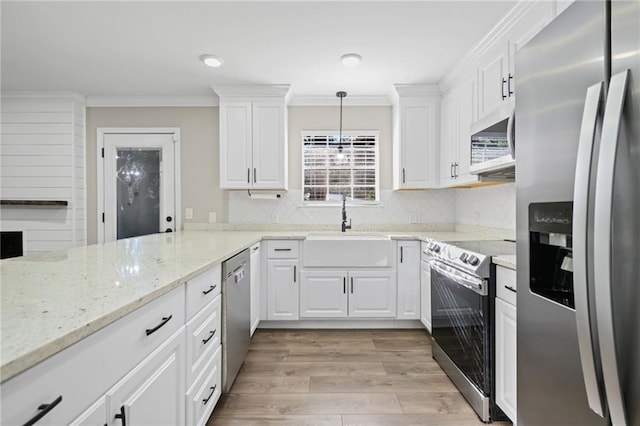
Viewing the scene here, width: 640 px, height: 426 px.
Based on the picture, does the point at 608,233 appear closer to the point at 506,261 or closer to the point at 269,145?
the point at 506,261

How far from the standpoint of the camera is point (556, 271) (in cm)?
109

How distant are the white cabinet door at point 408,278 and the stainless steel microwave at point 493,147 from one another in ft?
3.42

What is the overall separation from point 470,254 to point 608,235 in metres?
1.09

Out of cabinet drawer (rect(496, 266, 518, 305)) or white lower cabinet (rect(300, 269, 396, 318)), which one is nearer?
cabinet drawer (rect(496, 266, 518, 305))

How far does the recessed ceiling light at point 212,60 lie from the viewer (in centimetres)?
269

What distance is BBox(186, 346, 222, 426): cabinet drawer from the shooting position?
1344 mm

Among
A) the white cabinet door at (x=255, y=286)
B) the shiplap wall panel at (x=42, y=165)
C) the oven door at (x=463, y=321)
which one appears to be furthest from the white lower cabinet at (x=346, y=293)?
the shiplap wall panel at (x=42, y=165)

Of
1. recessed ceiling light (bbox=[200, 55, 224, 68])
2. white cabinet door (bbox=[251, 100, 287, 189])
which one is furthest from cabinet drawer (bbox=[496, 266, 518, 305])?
recessed ceiling light (bbox=[200, 55, 224, 68])

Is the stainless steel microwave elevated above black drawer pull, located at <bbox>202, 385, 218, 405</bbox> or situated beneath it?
elevated above

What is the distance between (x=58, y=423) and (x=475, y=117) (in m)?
2.94

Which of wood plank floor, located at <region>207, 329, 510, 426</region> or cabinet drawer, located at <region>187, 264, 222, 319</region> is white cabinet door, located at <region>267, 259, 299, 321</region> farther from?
cabinet drawer, located at <region>187, 264, 222, 319</region>

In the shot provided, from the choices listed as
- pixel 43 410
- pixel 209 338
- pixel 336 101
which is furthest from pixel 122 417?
pixel 336 101

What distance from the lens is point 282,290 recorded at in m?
3.01

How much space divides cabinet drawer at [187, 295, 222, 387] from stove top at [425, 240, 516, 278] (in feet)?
4.73
